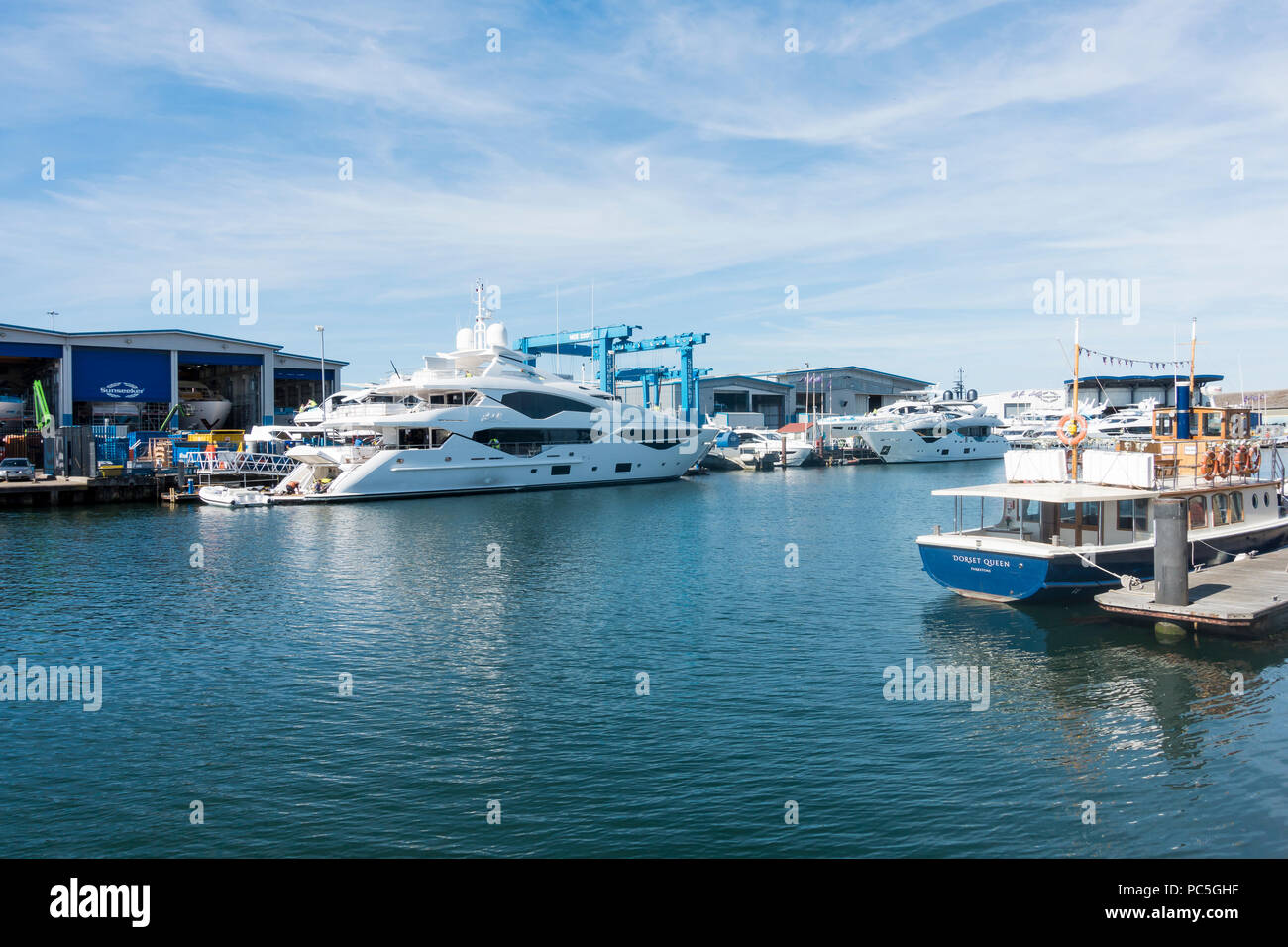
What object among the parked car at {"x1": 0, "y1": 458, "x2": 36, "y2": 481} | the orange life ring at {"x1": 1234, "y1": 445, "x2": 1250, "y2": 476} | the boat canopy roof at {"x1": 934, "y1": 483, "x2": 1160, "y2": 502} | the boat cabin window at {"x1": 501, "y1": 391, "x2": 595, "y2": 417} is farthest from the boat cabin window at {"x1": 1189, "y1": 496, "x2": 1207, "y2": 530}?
the parked car at {"x1": 0, "y1": 458, "x2": 36, "y2": 481}

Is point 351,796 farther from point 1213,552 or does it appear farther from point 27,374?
point 27,374

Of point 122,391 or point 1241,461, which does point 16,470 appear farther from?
point 1241,461

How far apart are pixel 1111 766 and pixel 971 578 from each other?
941 cm

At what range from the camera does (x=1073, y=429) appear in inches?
867

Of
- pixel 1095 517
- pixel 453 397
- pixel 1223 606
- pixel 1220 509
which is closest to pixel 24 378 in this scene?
pixel 453 397

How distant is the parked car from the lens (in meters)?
50.9

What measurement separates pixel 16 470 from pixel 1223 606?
60539 mm

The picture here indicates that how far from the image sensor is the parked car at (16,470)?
5088 centimetres

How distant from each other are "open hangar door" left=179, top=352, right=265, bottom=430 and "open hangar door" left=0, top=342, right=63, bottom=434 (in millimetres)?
8982

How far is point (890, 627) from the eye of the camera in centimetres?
1980

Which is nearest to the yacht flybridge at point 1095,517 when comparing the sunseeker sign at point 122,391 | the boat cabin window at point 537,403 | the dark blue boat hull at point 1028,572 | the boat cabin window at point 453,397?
the dark blue boat hull at point 1028,572

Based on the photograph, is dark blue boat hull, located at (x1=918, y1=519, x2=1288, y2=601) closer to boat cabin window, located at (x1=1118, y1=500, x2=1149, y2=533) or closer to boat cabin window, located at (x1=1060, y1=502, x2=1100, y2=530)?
boat cabin window, located at (x1=1118, y1=500, x2=1149, y2=533)
